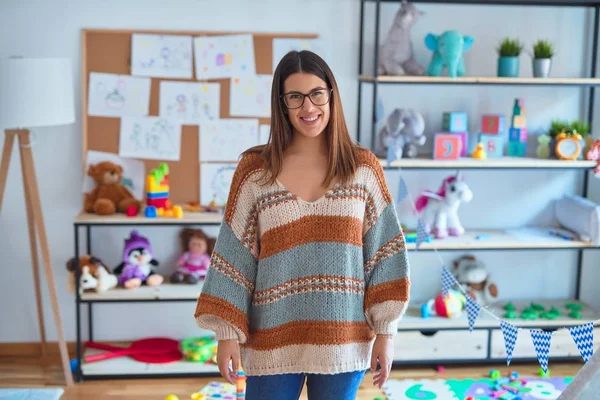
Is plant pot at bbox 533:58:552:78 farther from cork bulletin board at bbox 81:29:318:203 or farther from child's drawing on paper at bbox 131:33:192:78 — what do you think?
child's drawing on paper at bbox 131:33:192:78

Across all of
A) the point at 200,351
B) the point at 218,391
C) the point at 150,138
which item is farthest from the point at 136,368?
the point at 150,138

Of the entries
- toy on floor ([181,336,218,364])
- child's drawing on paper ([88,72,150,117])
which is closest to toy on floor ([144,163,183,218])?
child's drawing on paper ([88,72,150,117])

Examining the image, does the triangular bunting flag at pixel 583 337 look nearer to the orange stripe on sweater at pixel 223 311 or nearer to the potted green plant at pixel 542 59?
the orange stripe on sweater at pixel 223 311

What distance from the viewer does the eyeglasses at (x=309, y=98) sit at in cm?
164

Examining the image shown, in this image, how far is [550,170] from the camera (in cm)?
360

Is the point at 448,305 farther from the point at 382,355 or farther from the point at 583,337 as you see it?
the point at 382,355

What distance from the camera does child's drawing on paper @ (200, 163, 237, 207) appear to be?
3.39 meters

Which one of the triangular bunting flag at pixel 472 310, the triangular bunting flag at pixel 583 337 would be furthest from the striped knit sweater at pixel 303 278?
the triangular bunting flag at pixel 472 310

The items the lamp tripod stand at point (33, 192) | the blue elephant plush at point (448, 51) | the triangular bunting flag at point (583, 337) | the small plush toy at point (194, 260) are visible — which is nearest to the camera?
the triangular bunting flag at point (583, 337)

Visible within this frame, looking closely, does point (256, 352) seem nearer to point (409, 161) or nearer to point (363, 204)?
point (363, 204)

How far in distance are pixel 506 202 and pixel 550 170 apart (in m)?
0.25

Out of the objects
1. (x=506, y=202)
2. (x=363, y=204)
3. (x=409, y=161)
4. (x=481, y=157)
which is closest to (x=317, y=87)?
(x=363, y=204)

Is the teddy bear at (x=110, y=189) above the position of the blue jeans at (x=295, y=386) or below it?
above

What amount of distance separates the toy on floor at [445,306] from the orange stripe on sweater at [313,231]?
71.1 inches
